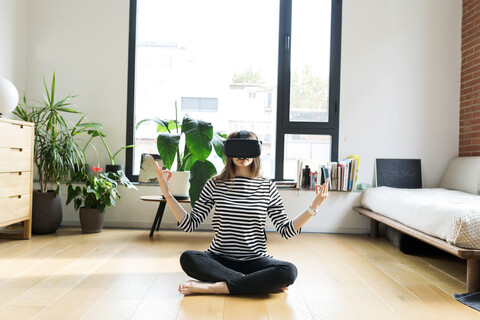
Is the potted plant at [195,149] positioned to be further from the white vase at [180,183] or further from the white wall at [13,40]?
the white wall at [13,40]

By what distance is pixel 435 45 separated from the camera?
13.5ft

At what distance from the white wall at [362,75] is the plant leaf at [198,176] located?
682 millimetres

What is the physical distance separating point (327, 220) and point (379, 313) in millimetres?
2222

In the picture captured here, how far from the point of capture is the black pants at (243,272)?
2033mm

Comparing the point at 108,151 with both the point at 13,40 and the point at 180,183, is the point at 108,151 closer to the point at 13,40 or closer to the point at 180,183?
the point at 180,183

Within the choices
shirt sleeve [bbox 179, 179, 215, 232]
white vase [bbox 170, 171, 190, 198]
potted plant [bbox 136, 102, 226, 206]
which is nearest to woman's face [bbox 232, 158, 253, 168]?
shirt sleeve [bbox 179, 179, 215, 232]

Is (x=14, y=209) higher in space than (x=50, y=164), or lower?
lower

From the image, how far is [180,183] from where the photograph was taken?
12.2ft

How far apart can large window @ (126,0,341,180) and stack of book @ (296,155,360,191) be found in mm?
231

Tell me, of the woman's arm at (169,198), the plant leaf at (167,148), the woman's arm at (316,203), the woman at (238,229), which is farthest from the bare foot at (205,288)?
the plant leaf at (167,148)

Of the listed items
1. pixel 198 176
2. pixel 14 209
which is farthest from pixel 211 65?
pixel 14 209

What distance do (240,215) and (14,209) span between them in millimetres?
1947

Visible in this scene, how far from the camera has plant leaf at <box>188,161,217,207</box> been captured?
353cm

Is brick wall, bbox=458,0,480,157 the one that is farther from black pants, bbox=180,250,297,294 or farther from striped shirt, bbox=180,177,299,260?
black pants, bbox=180,250,297,294
